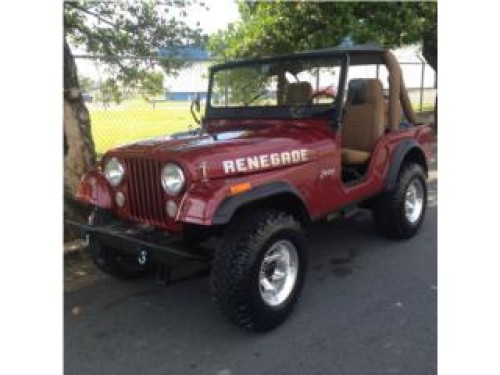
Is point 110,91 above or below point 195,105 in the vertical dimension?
above

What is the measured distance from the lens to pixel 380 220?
5.10 meters

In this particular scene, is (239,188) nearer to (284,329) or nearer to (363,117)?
(284,329)

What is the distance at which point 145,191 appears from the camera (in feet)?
11.8

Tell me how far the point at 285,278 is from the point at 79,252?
2152 mm

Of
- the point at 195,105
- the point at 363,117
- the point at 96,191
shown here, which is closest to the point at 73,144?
the point at 195,105

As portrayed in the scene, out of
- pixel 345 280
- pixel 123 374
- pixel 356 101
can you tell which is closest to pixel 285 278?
pixel 345 280

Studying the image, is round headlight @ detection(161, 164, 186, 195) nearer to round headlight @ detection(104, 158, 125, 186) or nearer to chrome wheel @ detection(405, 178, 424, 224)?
round headlight @ detection(104, 158, 125, 186)

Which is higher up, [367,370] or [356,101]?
[356,101]

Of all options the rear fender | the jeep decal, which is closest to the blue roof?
the rear fender

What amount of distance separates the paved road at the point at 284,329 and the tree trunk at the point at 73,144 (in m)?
1.00

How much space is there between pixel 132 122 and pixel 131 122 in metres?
0.02

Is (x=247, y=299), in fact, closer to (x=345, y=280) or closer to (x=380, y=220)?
(x=345, y=280)

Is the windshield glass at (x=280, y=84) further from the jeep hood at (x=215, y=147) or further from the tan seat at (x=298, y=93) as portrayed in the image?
the jeep hood at (x=215, y=147)

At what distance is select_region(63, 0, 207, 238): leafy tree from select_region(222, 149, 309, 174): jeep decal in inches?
90.0
